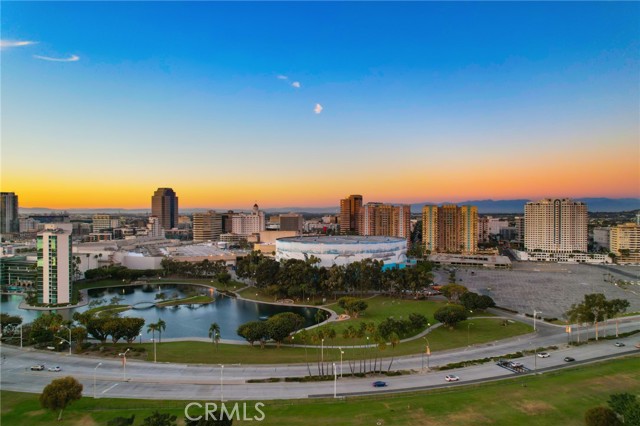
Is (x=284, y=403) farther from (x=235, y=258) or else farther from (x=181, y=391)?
(x=235, y=258)

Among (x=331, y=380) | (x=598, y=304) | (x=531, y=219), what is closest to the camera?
(x=331, y=380)

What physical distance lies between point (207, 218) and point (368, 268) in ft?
365

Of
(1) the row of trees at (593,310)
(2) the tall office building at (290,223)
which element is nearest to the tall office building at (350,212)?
(2) the tall office building at (290,223)

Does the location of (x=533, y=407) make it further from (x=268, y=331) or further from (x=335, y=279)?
(x=335, y=279)

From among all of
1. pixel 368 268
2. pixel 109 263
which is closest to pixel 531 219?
pixel 368 268

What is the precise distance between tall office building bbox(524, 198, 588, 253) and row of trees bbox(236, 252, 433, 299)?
72.3m

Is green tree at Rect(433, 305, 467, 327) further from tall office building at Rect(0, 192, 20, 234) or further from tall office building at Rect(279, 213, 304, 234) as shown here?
tall office building at Rect(0, 192, 20, 234)

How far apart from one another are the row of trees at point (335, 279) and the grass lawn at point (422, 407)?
32.6 metres

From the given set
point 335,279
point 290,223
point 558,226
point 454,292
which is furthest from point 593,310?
point 290,223

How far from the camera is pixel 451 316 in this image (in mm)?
44562

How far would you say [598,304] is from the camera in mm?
43812

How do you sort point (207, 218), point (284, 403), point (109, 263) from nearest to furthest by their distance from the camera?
point (284, 403) → point (109, 263) → point (207, 218)

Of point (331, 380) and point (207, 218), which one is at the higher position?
point (207, 218)

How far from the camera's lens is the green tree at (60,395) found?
24.5 meters
